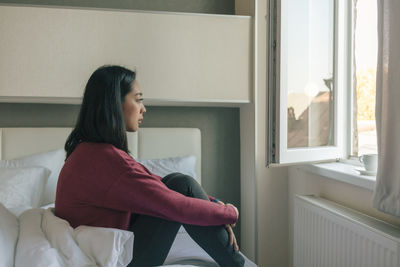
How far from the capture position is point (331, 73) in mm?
2154

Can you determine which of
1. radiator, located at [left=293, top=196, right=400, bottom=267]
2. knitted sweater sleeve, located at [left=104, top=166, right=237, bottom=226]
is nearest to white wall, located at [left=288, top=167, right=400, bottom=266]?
radiator, located at [left=293, top=196, right=400, bottom=267]

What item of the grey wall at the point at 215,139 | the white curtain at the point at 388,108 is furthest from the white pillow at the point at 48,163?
the white curtain at the point at 388,108

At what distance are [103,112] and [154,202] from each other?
39cm

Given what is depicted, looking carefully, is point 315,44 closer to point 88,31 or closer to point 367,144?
point 367,144

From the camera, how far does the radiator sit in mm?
1435

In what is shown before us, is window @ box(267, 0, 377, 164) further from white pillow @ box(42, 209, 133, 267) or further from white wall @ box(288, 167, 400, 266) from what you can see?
white pillow @ box(42, 209, 133, 267)

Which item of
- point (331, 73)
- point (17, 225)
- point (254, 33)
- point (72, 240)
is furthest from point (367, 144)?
point (17, 225)

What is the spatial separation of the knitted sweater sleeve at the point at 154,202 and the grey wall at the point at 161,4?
1678mm

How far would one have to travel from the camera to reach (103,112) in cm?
141

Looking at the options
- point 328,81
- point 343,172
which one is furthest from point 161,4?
point 343,172

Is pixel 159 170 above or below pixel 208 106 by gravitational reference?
below

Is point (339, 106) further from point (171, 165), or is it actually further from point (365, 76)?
point (171, 165)

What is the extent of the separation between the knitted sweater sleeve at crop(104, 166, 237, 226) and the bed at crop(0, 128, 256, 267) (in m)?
0.11

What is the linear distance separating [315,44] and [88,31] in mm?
1346
